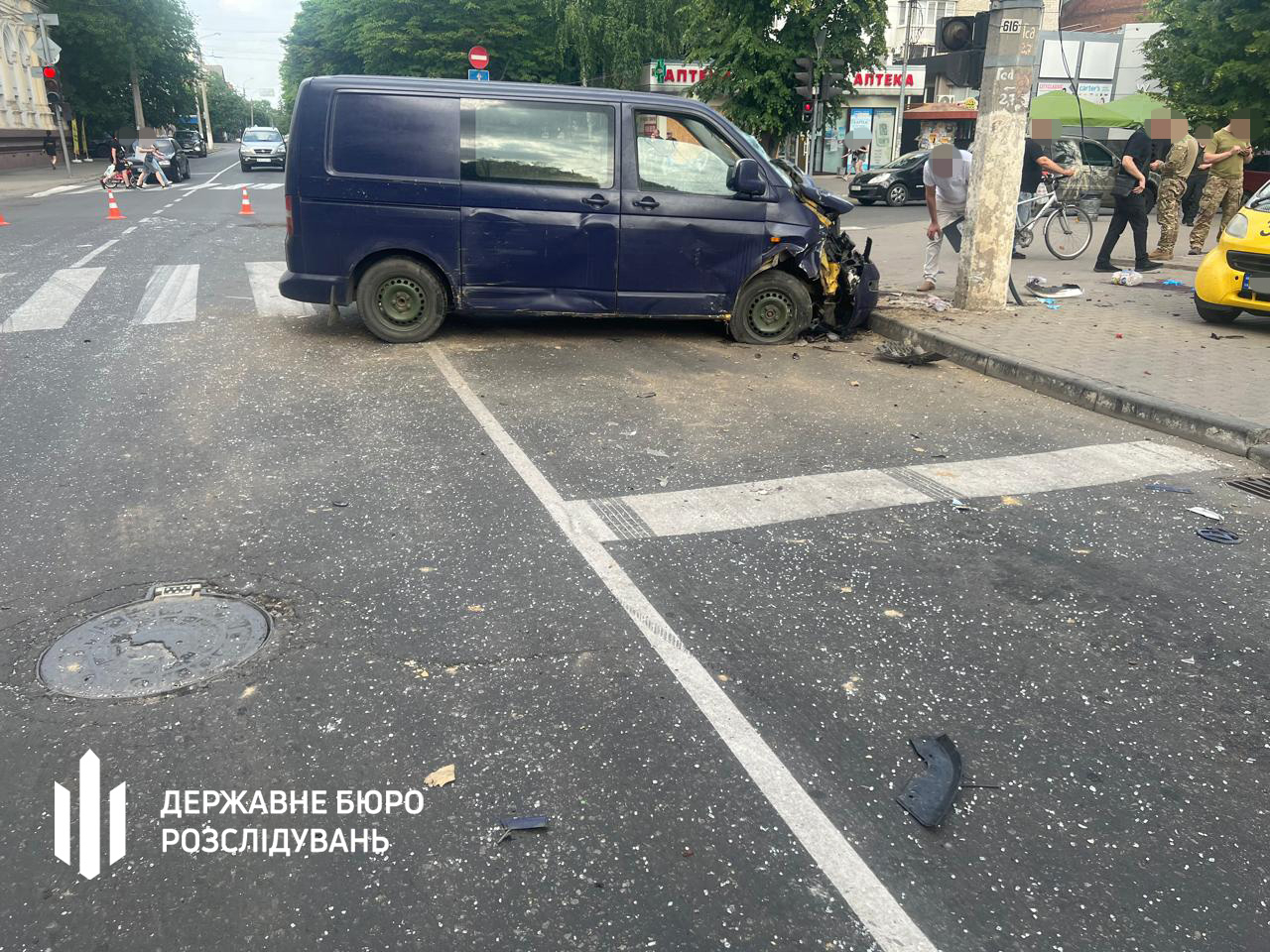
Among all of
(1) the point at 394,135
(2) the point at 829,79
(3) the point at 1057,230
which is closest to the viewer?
(1) the point at 394,135

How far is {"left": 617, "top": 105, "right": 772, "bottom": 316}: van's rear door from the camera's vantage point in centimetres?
822

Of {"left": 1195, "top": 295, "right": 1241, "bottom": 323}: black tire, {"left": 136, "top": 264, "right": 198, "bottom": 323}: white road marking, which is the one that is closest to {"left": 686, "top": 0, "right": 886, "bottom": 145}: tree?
{"left": 1195, "top": 295, "right": 1241, "bottom": 323}: black tire

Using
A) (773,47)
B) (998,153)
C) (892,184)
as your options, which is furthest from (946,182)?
(892,184)

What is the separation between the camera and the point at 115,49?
167ft

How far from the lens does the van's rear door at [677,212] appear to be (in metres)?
8.22

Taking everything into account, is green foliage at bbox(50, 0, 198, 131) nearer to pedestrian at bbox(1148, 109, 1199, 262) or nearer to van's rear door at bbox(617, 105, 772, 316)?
pedestrian at bbox(1148, 109, 1199, 262)

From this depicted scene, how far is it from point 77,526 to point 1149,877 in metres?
4.59

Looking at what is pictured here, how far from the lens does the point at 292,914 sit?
242 cm

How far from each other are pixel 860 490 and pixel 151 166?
103ft

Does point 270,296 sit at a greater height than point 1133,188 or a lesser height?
lesser

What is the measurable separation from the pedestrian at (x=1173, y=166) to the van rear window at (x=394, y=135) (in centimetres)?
1010

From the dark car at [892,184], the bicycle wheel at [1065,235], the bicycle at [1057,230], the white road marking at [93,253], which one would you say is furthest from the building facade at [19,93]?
the bicycle wheel at [1065,235]

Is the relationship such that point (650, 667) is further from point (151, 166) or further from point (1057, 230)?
point (151, 166)

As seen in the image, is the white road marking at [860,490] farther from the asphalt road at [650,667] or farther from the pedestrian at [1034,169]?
the pedestrian at [1034,169]
